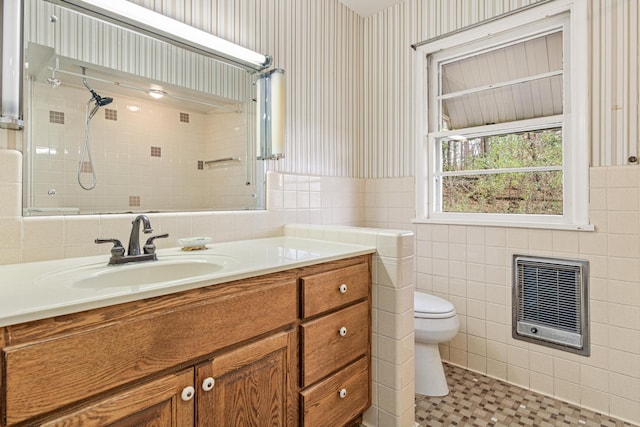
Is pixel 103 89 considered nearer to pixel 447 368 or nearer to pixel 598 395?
pixel 447 368

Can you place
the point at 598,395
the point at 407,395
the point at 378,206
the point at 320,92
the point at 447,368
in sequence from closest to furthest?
1. the point at 407,395
2. the point at 598,395
3. the point at 447,368
4. the point at 320,92
5. the point at 378,206

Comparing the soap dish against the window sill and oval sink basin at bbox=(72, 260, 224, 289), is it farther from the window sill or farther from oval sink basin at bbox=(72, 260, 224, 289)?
the window sill

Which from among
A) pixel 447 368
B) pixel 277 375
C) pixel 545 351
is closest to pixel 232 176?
pixel 277 375

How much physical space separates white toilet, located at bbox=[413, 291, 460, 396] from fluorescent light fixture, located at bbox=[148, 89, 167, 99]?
1617 mm

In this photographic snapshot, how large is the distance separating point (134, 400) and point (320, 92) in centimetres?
197

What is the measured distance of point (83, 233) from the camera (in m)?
1.25

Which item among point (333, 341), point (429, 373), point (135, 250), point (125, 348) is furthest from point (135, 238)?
point (429, 373)

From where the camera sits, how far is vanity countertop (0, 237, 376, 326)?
2.26ft

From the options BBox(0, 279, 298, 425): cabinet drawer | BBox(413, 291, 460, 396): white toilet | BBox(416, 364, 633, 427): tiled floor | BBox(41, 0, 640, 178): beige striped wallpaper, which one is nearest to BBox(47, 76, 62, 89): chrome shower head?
BBox(41, 0, 640, 178): beige striped wallpaper

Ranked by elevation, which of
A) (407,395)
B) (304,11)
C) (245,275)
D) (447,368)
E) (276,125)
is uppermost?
(304,11)

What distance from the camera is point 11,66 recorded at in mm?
1116

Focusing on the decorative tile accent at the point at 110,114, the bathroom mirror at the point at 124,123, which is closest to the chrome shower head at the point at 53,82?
the bathroom mirror at the point at 124,123

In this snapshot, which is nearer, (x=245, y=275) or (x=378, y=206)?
(x=245, y=275)

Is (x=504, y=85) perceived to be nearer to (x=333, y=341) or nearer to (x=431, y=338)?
(x=431, y=338)
